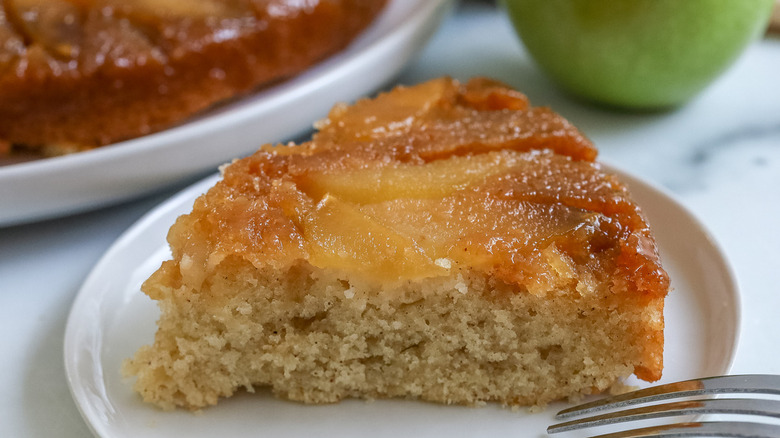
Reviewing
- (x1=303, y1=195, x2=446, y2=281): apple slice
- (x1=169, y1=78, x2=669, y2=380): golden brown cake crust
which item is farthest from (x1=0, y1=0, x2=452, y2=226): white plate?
(x1=303, y1=195, x2=446, y2=281): apple slice

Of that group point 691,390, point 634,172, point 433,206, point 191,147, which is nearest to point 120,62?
point 191,147

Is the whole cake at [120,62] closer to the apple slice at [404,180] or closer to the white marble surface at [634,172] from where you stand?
the white marble surface at [634,172]

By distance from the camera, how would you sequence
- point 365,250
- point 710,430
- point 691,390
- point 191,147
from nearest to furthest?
point 710,430 < point 691,390 < point 365,250 < point 191,147

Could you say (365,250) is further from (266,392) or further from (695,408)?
(695,408)

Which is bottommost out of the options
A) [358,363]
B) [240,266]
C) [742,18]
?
[358,363]

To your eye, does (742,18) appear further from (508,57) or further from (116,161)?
(116,161)

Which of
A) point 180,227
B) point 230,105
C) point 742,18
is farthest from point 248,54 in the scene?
point 742,18

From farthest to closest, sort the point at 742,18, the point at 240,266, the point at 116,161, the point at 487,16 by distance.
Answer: the point at 487,16 < the point at 742,18 < the point at 116,161 < the point at 240,266
